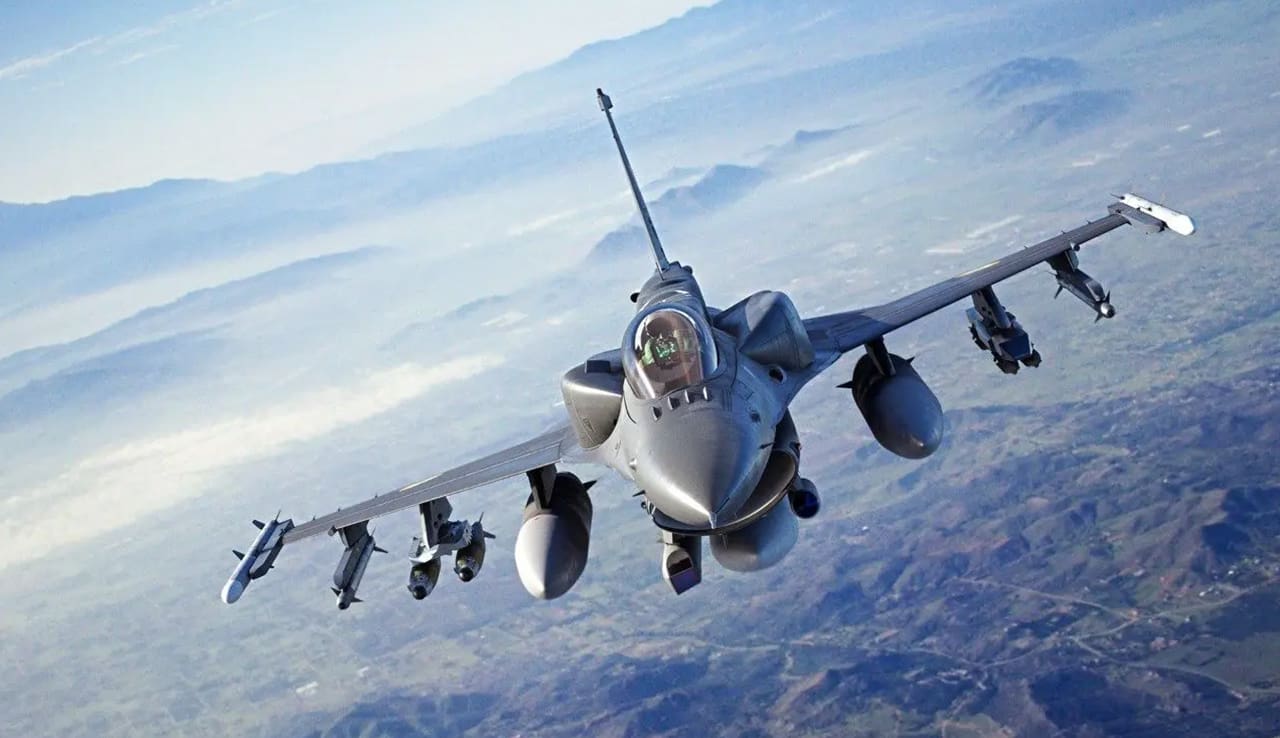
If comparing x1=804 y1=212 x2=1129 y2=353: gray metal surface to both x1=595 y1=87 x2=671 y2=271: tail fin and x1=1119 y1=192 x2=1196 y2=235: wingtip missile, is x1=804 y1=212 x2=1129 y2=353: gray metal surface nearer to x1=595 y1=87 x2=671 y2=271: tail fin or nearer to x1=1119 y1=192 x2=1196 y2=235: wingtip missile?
x1=1119 y1=192 x2=1196 y2=235: wingtip missile

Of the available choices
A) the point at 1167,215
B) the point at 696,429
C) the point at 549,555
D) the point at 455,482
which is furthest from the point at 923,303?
the point at 455,482

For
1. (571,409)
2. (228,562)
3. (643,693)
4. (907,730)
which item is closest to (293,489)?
(228,562)

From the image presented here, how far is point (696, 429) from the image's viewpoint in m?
16.7

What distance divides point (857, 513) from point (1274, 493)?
145 feet

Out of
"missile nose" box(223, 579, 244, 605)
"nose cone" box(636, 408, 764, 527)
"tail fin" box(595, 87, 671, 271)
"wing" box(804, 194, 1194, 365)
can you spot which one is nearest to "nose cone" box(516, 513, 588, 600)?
"nose cone" box(636, 408, 764, 527)

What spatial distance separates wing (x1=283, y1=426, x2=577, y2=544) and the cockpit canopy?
10.4 feet

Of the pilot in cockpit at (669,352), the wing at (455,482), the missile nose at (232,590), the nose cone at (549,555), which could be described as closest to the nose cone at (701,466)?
the pilot in cockpit at (669,352)

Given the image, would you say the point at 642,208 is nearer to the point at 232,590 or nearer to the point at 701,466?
the point at 701,466

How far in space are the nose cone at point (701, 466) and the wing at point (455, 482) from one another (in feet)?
13.9

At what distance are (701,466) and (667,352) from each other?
265 cm

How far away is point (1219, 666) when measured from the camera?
8881 centimetres

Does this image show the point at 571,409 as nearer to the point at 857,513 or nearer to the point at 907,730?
the point at 907,730

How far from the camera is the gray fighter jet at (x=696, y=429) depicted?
16.7 metres

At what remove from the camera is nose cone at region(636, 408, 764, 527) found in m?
15.7
